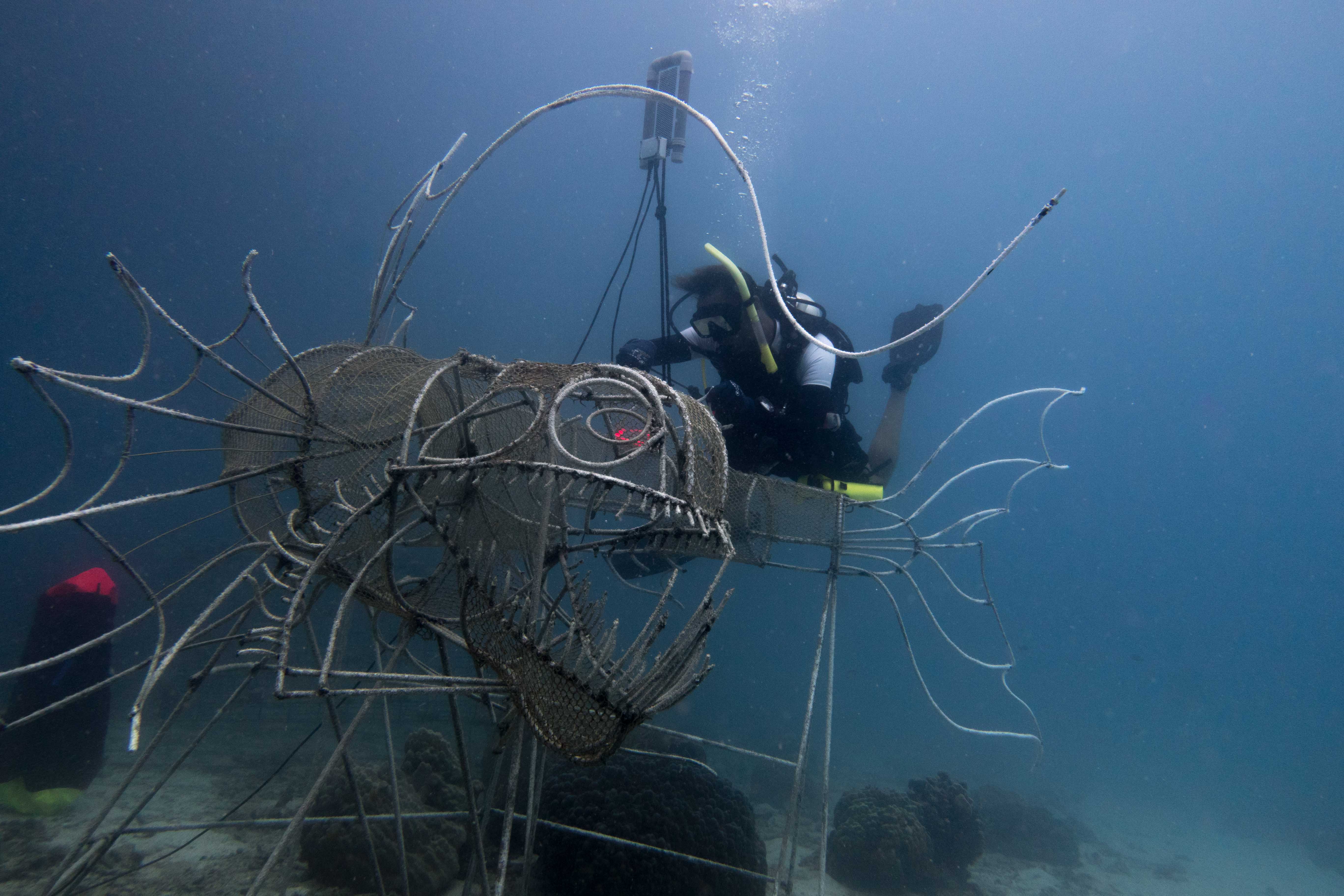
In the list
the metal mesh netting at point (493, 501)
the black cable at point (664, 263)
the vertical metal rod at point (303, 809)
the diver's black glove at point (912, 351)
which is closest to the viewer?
the metal mesh netting at point (493, 501)

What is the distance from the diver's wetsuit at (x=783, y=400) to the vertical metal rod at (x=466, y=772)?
8.68 ft

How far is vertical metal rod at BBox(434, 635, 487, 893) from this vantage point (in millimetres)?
2031

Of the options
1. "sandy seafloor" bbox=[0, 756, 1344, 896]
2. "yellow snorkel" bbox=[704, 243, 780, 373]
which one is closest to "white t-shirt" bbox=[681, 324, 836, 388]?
"yellow snorkel" bbox=[704, 243, 780, 373]

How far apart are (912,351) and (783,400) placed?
3.49 metres

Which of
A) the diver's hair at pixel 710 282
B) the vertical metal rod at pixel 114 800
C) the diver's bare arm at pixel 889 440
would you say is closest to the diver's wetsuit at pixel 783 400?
the diver's hair at pixel 710 282

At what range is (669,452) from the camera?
3412 millimetres

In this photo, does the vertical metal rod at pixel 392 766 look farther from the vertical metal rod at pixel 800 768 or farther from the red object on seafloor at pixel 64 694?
the red object on seafloor at pixel 64 694

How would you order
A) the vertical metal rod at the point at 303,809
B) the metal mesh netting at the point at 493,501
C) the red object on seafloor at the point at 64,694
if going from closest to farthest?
the metal mesh netting at the point at 493,501 < the vertical metal rod at the point at 303,809 < the red object on seafloor at the point at 64,694

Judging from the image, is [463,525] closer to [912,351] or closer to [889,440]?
[889,440]

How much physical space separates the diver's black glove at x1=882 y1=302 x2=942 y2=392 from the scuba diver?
7.65ft

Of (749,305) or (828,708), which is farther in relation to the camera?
(749,305)

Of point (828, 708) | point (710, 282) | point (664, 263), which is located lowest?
point (828, 708)

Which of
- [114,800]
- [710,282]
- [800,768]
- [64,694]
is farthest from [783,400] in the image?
[64,694]

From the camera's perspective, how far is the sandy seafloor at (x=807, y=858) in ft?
15.7
